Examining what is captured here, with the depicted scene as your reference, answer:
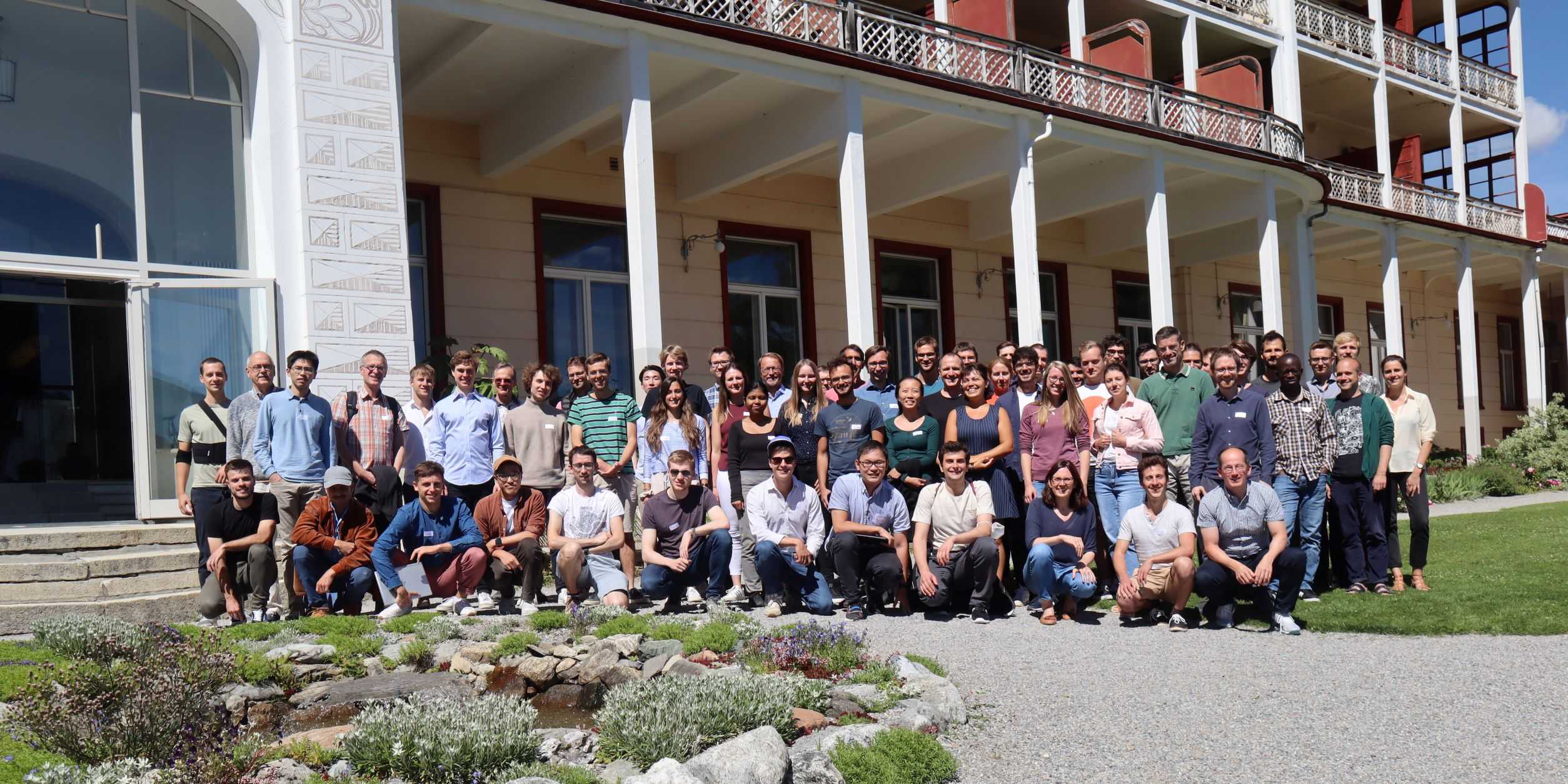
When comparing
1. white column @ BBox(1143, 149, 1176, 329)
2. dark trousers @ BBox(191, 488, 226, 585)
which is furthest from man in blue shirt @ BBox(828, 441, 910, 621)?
white column @ BBox(1143, 149, 1176, 329)

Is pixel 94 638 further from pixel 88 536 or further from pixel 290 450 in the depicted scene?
pixel 88 536

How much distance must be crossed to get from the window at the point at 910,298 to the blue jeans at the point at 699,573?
8882 mm

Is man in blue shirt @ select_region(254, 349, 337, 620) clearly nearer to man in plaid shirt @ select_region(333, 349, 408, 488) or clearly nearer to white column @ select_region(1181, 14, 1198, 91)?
man in plaid shirt @ select_region(333, 349, 408, 488)

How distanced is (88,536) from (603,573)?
12.1 feet

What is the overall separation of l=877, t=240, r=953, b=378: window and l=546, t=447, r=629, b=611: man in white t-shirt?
354 inches

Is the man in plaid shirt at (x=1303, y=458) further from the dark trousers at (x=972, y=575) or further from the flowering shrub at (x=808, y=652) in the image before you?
the flowering shrub at (x=808, y=652)

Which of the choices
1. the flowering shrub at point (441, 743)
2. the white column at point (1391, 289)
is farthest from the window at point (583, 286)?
the white column at point (1391, 289)

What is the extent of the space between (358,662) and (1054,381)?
4736 millimetres

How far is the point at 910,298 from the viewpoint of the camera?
17.4 metres

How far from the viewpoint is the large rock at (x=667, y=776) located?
390 centimetres

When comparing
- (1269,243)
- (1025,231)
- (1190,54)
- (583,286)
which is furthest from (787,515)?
(1190,54)

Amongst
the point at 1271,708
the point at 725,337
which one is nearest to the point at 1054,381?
the point at 1271,708

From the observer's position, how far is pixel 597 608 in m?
7.10

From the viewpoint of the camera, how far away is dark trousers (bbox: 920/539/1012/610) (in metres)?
7.58
